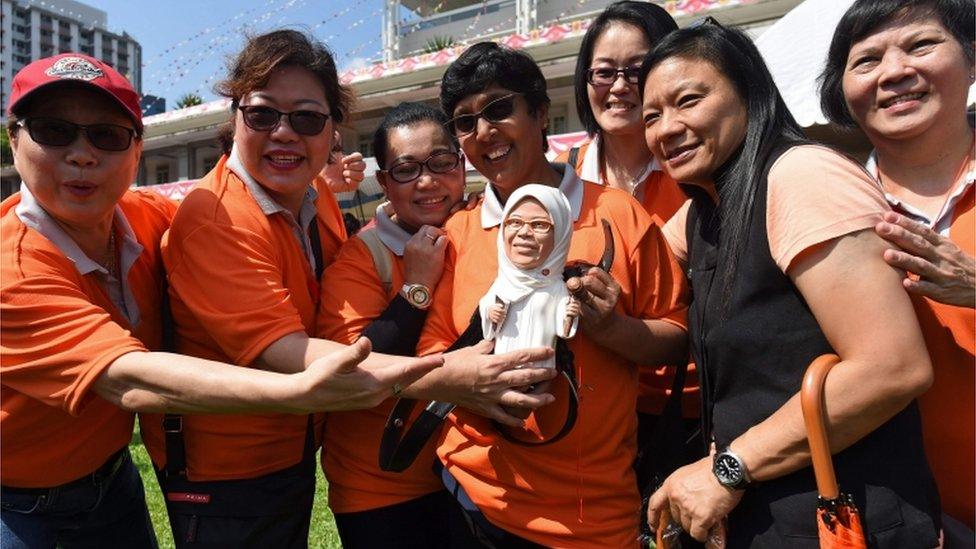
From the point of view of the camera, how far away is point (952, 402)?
1800 millimetres

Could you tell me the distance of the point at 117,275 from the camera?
2.42m

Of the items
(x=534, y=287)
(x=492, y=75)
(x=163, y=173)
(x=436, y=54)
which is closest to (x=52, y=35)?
(x=163, y=173)

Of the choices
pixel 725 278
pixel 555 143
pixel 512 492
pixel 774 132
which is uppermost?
pixel 555 143

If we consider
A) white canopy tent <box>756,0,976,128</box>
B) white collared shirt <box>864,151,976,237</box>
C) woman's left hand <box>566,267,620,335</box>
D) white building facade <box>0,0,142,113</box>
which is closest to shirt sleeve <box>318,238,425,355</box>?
woman's left hand <box>566,267,620,335</box>

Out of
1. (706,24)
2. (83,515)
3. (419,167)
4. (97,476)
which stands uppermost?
(706,24)

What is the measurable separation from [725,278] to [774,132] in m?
0.42

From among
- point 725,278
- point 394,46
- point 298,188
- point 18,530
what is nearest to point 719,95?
point 725,278

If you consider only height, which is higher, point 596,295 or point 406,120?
point 406,120

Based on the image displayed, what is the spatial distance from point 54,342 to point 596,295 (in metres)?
1.59

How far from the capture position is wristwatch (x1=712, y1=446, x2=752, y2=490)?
5.58 feet

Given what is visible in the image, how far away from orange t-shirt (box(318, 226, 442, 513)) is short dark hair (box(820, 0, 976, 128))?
1599 millimetres

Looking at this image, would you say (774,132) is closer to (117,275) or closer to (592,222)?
(592,222)

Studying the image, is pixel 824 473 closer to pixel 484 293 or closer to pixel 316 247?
pixel 484 293

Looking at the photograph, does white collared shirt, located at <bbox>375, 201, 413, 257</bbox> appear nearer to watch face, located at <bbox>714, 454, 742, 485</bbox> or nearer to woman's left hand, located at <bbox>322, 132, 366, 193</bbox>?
woman's left hand, located at <bbox>322, 132, 366, 193</bbox>
